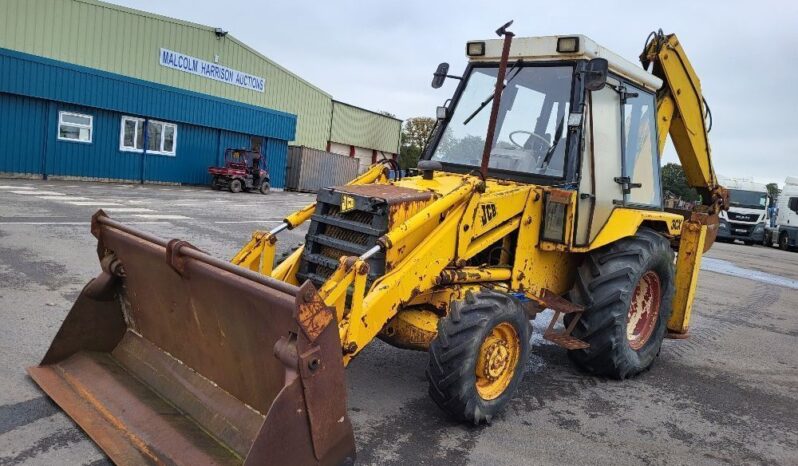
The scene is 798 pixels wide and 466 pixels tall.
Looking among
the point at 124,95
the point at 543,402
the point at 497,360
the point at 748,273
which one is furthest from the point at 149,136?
the point at 497,360

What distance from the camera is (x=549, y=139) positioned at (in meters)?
5.04

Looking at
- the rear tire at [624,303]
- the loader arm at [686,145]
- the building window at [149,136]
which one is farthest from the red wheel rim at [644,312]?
the building window at [149,136]

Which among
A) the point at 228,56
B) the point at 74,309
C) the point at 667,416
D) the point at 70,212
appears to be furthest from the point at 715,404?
the point at 228,56

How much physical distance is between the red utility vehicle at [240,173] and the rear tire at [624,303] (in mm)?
20785

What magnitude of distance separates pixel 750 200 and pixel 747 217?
786 millimetres

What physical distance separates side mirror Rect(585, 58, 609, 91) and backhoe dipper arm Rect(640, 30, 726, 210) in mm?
2113

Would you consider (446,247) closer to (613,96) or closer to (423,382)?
(423,382)

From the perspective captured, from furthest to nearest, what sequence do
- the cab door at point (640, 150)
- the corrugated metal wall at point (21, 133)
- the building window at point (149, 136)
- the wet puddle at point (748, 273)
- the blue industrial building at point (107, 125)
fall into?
1. the building window at point (149, 136)
2. the blue industrial building at point (107, 125)
3. the corrugated metal wall at point (21, 133)
4. the wet puddle at point (748, 273)
5. the cab door at point (640, 150)

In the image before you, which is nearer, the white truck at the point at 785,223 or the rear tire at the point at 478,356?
the rear tire at the point at 478,356

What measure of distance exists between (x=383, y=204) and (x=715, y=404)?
3.36 m

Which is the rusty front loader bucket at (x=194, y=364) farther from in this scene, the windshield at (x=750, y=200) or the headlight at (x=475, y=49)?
the windshield at (x=750, y=200)

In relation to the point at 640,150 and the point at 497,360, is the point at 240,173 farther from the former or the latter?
the point at 497,360

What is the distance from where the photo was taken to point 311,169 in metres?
31.1

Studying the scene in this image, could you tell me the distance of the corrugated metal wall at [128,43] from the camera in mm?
21312
